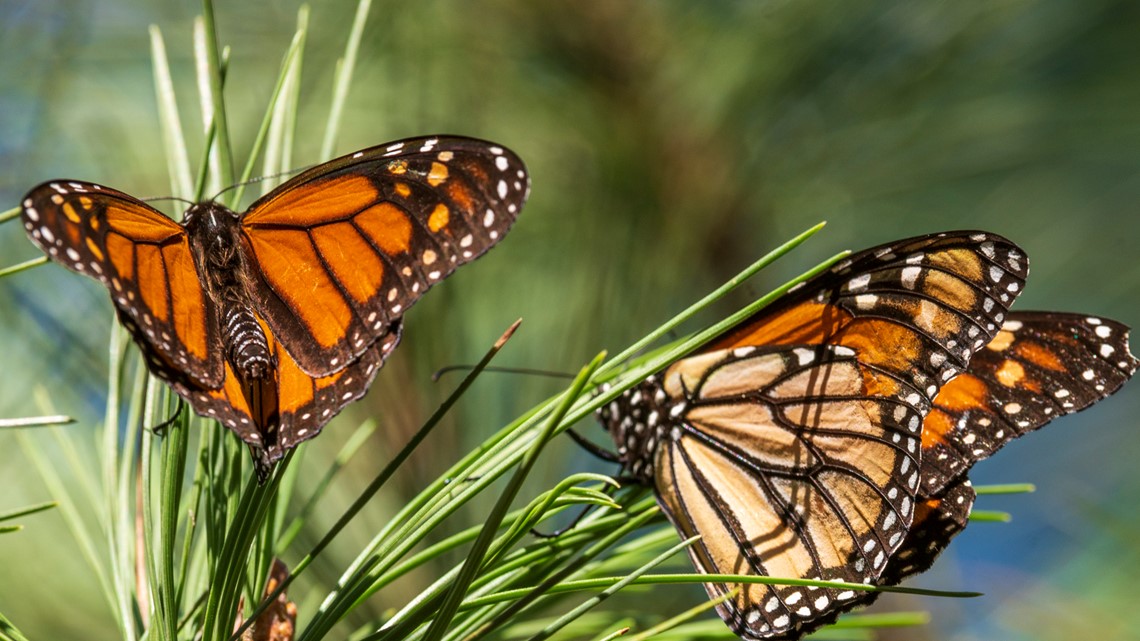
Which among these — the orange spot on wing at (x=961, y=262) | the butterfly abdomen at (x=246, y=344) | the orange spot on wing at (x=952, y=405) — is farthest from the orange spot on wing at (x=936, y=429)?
the butterfly abdomen at (x=246, y=344)

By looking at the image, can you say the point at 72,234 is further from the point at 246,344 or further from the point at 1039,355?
the point at 1039,355

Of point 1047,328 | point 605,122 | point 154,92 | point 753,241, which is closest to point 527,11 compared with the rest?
point 605,122

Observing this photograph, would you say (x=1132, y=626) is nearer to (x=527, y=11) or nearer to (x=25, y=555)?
(x=527, y=11)

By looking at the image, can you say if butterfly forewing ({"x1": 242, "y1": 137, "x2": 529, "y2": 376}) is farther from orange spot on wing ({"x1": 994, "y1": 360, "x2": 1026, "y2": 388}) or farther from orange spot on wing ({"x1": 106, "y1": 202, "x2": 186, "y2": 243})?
orange spot on wing ({"x1": 994, "y1": 360, "x2": 1026, "y2": 388})

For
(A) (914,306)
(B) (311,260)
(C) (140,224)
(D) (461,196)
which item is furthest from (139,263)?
(A) (914,306)

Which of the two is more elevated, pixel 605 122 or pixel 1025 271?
pixel 605 122

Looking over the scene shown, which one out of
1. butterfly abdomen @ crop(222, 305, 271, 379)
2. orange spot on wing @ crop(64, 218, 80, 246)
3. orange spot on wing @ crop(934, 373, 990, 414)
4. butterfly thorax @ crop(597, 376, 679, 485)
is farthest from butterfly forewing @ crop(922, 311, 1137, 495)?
orange spot on wing @ crop(64, 218, 80, 246)

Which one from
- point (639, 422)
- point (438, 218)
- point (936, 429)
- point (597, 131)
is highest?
point (597, 131)

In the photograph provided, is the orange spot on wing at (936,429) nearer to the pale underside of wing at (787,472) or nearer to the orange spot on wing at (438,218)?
the pale underside of wing at (787,472)
